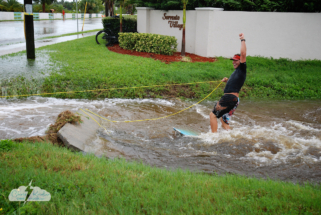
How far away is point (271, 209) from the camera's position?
3146 mm

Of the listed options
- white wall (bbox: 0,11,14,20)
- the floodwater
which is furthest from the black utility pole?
white wall (bbox: 0,11,14,20)

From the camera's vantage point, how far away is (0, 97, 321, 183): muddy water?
522cm

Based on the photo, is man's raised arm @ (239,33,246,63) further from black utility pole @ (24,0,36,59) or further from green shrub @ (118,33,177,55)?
black utility pole @ (24,0,36,59)

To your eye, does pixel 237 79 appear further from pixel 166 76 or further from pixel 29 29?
pixel 29 29

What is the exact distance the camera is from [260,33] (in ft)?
44.4

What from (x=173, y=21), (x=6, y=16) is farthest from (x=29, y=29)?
(x=6, y=16)

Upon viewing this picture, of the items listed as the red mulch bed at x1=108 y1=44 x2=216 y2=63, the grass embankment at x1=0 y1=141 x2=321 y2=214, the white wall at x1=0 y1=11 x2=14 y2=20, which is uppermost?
the white wall at x1=0 y1=11 x2=14 y2=20

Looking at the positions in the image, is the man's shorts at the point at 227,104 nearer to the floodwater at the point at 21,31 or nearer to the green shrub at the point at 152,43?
the green shrub at the point at 152,43

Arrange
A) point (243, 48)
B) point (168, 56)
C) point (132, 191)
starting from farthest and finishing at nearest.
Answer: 1. point (168, 56)
2. point (243, 48)
3. point (132, 191)

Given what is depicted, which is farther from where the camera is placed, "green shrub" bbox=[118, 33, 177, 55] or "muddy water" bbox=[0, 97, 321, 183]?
"green shrub" bbox=[118, 33, 177, 55]

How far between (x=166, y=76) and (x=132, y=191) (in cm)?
761

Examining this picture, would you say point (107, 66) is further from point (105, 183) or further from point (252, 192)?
point (252, 192)

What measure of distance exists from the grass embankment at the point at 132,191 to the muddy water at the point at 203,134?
3.46 ft

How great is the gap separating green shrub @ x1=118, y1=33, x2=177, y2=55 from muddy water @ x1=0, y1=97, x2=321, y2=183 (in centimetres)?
516
